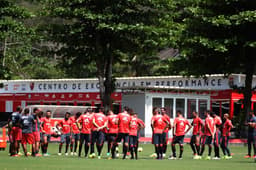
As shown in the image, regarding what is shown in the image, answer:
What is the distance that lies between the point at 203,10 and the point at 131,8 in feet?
15.1

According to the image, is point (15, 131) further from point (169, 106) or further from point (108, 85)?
point (169, 106)

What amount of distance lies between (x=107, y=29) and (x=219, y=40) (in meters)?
6.92

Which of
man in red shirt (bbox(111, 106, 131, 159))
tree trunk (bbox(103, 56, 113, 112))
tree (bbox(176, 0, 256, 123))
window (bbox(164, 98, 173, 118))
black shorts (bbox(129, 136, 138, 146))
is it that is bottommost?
black shorts (bbox(129, 136, 138, 146))

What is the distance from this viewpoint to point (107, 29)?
46250 millimetres

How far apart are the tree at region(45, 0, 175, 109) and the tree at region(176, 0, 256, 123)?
5.55 feet

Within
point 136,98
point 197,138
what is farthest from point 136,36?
point 197,138

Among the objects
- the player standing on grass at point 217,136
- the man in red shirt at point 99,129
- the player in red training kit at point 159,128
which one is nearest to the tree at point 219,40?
the player standing on grass at point 217,136

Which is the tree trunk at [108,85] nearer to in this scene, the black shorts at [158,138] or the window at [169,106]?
the window at [169,106]

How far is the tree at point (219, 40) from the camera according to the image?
44822 mm

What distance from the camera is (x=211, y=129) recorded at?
2945 centimetres

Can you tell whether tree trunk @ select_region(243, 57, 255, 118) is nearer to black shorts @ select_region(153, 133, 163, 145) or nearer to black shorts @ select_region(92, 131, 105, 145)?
black shorts @ select_region(153, 133, 163, 145)

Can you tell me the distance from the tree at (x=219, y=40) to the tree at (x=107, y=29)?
1.69 m

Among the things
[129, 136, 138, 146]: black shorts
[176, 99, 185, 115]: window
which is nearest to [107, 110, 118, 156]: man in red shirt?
[129, 136, 138, 146]: black shorts

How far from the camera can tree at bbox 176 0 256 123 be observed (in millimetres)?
44822
